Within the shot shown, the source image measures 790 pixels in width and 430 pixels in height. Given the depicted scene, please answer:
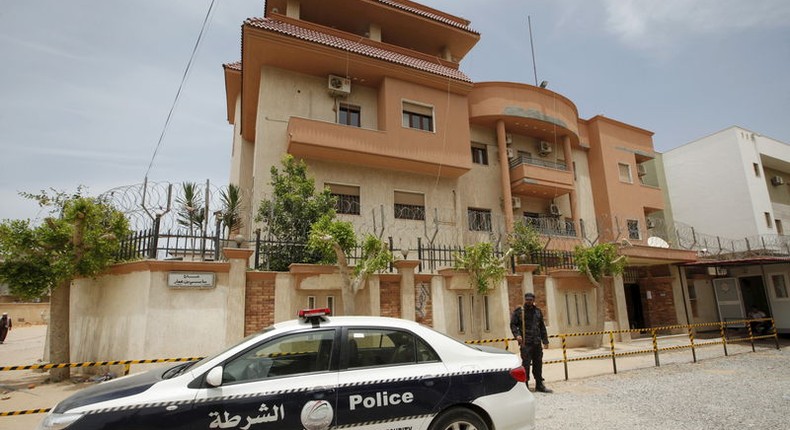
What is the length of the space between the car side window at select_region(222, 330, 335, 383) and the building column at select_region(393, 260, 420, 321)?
6150 mm

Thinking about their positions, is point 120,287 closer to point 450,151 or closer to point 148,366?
point 148,366

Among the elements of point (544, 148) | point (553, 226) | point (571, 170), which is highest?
point (544, 148)

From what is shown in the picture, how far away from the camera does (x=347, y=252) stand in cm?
948

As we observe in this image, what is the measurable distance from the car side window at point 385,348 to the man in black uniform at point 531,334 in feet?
14.0

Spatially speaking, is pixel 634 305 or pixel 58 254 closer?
pixel 58 254

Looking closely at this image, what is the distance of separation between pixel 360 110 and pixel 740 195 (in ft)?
82.7

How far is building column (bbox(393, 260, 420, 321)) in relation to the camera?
9.72 m

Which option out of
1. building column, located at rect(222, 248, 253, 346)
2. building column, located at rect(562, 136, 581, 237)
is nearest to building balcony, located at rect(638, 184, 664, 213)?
building column, located at rect(562, 136, 581, 237)

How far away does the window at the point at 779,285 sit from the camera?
16953 mm

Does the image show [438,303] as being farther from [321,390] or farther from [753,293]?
[753,293]

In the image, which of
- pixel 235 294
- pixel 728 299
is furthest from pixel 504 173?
pixel 235 294

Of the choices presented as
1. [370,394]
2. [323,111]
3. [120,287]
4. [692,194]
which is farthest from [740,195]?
[120,287]

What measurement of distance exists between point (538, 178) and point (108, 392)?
1818 cm

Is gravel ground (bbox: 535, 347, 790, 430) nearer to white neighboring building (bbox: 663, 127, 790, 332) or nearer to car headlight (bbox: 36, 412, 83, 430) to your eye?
car headlight (bbox: 36, 412, 83, 430)
